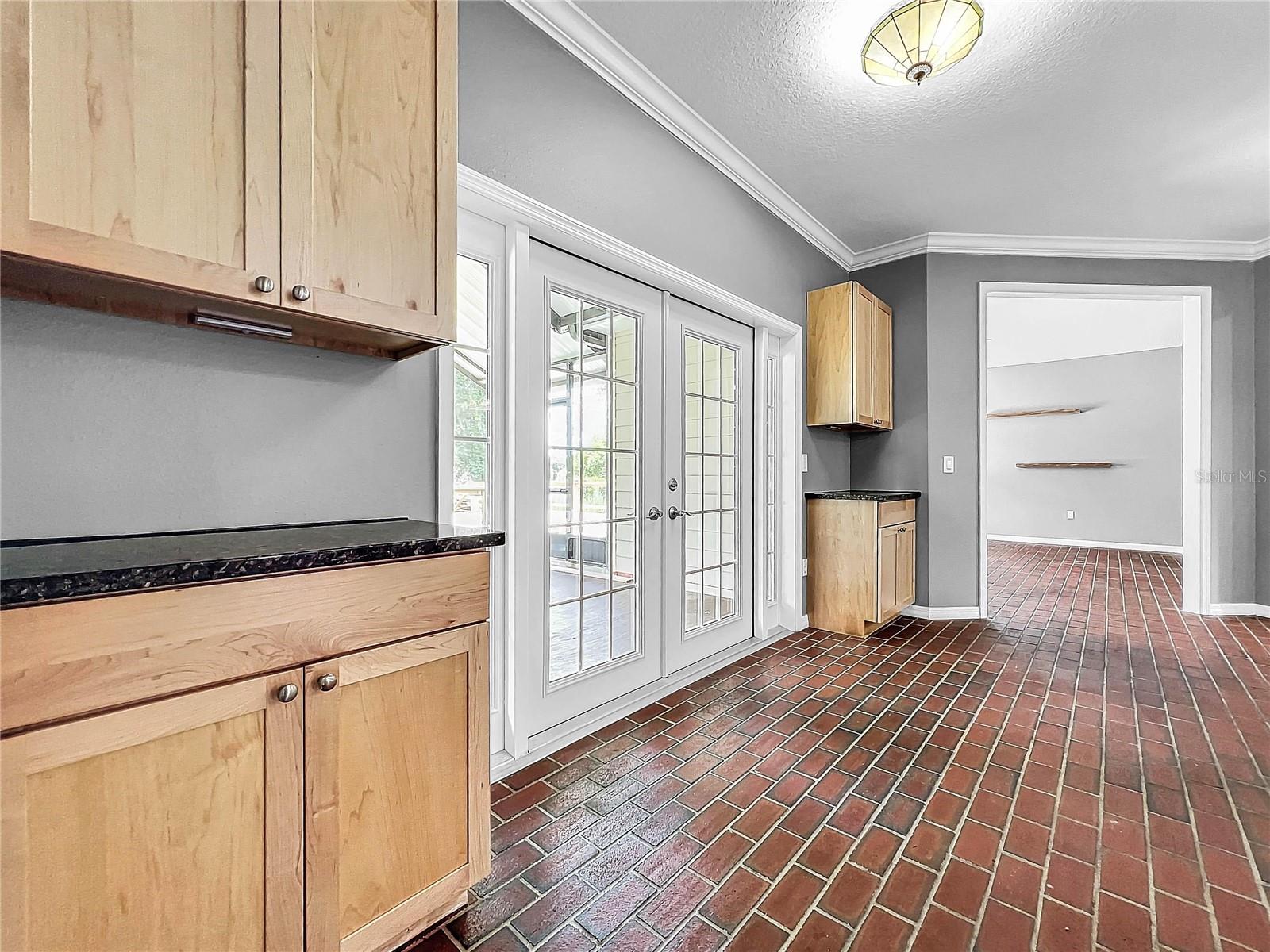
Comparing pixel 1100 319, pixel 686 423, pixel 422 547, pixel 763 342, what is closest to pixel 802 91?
pixel 763 342

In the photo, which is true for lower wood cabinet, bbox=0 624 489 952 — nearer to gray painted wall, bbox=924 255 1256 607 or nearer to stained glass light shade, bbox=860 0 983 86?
stained glass light shade, bbox=860 0 983 86

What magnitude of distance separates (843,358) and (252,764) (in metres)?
3.64

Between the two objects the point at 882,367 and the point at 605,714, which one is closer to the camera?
the point at 605,714

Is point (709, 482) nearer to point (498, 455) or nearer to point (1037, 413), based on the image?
point (498, 455)

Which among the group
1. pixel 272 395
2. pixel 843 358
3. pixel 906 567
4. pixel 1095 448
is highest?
pixel 843 358

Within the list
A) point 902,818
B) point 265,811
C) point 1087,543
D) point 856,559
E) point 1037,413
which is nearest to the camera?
point 265,811

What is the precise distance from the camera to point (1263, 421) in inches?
164

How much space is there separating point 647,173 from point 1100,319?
636 cm

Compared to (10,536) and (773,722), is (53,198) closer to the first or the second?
(10,536)

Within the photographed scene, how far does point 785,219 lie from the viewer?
11.8 feet

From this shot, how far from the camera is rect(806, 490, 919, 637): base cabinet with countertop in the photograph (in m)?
3.61

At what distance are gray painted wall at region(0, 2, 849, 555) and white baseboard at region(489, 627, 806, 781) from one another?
987 millimetres

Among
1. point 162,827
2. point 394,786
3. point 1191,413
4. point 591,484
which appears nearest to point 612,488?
point 591,484
